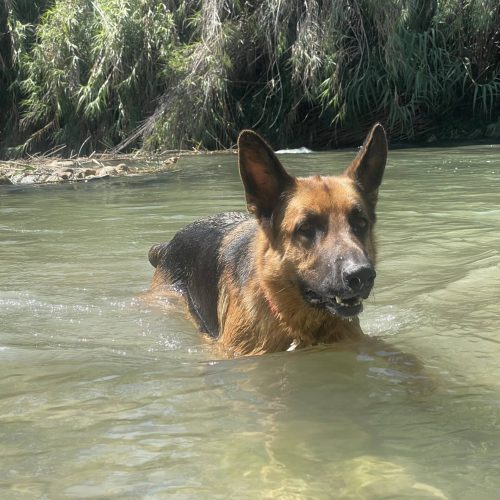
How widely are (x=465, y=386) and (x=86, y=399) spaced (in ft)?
6.13

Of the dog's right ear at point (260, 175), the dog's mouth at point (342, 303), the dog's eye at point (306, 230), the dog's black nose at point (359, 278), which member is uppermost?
the dog's right ear at point (260, 175)

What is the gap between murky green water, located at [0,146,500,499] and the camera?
3012 millimetres

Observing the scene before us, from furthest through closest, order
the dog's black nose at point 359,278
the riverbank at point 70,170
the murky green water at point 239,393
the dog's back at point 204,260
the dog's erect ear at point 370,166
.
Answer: the riverbank at point 70,170
the dog's back at point 204,260
the dog's erect ear at point 370,166
the dog's black nose at point 359,278
the murky green water at point 239,393

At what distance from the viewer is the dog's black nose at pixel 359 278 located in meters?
4.23

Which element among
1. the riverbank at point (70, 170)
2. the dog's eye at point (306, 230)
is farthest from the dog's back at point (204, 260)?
the riverbank at point (70, 170)

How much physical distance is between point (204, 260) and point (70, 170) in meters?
9.78

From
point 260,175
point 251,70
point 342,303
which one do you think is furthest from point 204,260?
point 251,70

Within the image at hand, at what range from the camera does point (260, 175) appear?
5.13 metres

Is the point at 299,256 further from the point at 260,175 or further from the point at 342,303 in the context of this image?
the point at 260,175

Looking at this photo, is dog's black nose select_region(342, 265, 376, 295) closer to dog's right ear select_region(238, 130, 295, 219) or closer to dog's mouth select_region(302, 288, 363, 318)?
dog's mouth select_region(302, 288, 363, 318)

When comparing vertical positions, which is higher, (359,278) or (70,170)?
(359,278)

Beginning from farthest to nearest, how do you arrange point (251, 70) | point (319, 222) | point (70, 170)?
point (251, 70)
point (70, 170)
point (319, 222)

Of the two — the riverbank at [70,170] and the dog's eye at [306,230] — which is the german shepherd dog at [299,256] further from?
the riverbank at [70,170]

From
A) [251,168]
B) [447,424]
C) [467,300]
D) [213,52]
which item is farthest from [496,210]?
[213,52]
